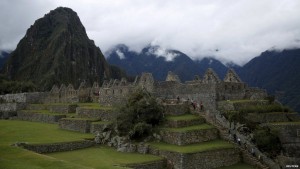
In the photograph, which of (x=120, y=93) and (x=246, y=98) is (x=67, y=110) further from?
(x=246, y=98)

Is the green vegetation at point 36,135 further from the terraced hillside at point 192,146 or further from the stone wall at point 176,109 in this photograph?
the terraced hillside at point 192,146

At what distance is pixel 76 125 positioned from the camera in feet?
122

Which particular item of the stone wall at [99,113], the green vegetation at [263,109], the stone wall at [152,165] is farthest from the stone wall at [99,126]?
the green vegetation at [263,109]

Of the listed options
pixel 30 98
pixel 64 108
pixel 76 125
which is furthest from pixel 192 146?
pixel 30 98

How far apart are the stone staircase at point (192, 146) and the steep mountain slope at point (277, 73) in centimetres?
1938

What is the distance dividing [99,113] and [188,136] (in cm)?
1143

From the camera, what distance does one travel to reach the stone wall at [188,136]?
29.0 meters

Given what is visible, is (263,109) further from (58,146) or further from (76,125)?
(76,125)

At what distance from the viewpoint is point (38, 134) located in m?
33.5

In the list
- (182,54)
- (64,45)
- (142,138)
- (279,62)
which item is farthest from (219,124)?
(64,45)

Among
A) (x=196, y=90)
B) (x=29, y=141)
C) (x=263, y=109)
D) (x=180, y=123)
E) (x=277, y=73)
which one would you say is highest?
(x=277, y=73)

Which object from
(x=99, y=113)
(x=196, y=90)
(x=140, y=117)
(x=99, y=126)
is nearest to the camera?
(x=140, y=117)

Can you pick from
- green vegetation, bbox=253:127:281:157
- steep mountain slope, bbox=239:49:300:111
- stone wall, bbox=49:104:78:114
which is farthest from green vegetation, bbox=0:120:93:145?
steep mountain slope, bbox=239:49:300:111

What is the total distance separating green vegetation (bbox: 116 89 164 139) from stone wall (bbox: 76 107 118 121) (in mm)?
2615
